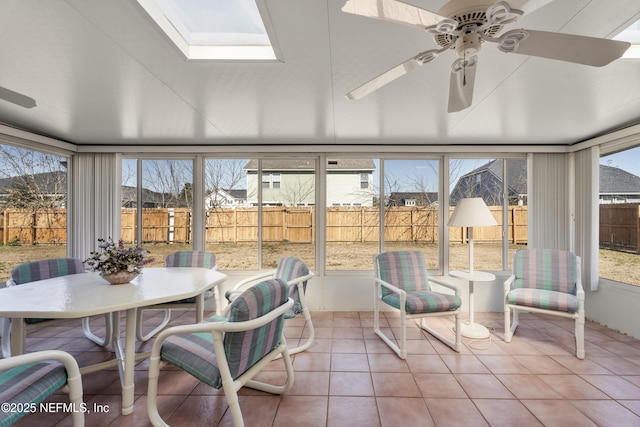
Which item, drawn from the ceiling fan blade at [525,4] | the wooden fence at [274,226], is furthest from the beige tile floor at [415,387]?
the ceiling fan blade at [525,4]

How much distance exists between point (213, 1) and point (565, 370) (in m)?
3.59

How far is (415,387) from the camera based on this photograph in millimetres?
2102

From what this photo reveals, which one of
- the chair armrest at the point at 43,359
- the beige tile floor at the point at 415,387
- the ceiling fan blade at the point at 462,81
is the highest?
the ceiling fan blade at the point at 462,81

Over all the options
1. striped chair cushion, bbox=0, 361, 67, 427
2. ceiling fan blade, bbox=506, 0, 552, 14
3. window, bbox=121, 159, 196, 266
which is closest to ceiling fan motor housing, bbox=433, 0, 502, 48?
ceiling fan blade, bbox=506, 0, 552, 14

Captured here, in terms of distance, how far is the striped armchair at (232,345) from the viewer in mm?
1465

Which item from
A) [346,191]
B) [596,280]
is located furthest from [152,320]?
[596,280]

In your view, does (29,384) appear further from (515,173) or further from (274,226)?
(515,173)

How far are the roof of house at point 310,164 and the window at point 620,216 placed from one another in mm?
2789

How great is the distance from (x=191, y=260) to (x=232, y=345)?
1.90 m

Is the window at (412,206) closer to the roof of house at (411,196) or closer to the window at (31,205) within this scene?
the roof of house at (411,196)

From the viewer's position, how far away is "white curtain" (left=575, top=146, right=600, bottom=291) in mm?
3352

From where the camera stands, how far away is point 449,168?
395cm

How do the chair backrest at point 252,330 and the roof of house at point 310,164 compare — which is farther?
the roof of house at point 310,164

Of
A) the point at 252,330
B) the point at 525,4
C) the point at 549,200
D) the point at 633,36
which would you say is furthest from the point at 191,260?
the point at 549,200
